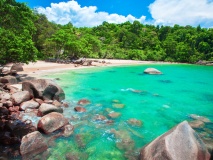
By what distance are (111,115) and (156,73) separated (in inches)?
927

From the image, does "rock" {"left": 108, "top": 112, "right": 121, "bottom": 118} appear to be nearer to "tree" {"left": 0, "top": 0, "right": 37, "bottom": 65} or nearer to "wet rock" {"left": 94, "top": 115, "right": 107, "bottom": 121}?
"wet rock" {"left": 94, "top": 115, "right": 107, "bottom": 121}

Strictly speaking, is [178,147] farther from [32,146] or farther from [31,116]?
[31,116]

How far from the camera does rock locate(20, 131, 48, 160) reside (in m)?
7.05

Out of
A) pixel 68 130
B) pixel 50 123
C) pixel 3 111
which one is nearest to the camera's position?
pixel 50 123

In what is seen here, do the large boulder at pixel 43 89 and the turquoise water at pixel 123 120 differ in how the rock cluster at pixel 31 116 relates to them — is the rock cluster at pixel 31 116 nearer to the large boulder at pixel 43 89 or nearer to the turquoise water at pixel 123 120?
the large boulder at pixel 43 89

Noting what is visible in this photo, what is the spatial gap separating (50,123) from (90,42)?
4135 centimetres

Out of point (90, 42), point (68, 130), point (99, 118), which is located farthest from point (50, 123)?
point (90, 42)

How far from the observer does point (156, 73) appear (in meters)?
33.3

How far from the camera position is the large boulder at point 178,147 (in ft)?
18.6

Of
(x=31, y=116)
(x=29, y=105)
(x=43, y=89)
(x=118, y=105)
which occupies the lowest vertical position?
(x=118, y=105)

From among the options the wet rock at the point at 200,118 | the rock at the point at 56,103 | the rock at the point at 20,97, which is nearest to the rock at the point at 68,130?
the rock at the point at 56,103

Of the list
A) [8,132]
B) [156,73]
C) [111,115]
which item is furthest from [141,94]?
[156,73]

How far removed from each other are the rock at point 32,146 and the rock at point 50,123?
43.5 inches

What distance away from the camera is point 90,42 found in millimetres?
48438
